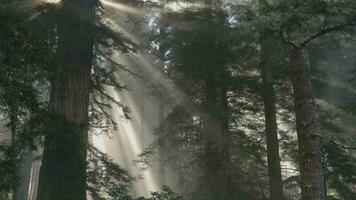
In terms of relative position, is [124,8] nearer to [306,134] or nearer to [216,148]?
[216,148]

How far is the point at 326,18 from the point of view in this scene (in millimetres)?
7898

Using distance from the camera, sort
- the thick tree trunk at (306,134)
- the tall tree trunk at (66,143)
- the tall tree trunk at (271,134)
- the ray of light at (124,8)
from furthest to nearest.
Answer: the ray of light at (124,8), the tall tree trunk at (271,134), the tall tree trunk at (66,143), the thick tree trunk at (306,134)

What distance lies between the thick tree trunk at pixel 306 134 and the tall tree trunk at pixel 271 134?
425 cm

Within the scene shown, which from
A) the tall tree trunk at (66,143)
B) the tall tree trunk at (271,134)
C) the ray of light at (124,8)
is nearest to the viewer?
the tall tree trunk at (66,143)

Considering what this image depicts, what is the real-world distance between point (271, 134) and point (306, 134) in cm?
538

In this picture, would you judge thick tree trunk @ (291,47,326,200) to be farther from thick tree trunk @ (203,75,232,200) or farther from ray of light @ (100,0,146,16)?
ray of light @ (100,0,146,16)

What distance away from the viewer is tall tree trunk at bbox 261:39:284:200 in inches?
513

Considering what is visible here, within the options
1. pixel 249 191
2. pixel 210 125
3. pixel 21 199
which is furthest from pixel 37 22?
pixel 21 199

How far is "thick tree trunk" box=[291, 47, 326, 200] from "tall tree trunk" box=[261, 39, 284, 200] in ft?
13.9

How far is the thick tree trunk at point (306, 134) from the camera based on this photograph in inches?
320

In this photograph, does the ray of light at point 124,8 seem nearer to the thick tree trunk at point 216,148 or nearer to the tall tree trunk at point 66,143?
the tall tree trunk at point 66,143

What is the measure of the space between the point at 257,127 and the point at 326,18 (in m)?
7.63

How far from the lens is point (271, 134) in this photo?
44.8 feet

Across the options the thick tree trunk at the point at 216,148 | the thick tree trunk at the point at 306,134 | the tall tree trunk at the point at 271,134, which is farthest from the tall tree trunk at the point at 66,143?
the tall tree trunk at the point at 271,134
